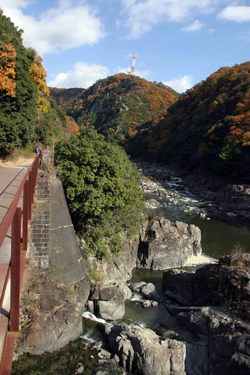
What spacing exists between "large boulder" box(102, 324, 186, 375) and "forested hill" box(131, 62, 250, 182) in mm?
39581

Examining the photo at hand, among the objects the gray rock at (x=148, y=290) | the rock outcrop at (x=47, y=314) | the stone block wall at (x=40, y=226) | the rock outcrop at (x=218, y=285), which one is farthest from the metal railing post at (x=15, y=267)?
the gray rock at (x=148, y=290)

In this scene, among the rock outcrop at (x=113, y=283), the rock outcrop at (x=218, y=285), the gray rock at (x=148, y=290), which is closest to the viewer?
the rock outcrop at (x=218, y=285)

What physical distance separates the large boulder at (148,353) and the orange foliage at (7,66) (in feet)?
46.5

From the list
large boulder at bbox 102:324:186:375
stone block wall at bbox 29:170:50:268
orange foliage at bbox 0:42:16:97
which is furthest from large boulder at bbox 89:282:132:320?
orange foliage at bbox 0:42:16:97

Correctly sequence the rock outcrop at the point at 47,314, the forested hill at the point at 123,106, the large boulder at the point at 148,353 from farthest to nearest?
the forested hill at the point at 123,106 → the rock outcrop at the point at 47,314 → the large boulder at the point at 148,353

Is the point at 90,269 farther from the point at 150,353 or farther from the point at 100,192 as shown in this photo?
the point at 150,353

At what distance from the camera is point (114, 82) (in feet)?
452

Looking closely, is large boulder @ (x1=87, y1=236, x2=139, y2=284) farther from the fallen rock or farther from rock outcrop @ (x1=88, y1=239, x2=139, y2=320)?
the fallen rock

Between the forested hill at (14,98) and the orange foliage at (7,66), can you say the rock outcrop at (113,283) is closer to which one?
the forested hill at (14,98)

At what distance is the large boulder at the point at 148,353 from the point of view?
13.3 meters

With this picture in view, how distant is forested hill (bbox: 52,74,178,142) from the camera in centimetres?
10909

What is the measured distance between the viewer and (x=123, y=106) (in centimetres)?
11588

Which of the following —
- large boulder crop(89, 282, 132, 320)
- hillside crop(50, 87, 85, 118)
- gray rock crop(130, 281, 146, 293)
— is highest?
hillside crop(50, 87, 85, 118)

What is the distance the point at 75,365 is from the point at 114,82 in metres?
131
